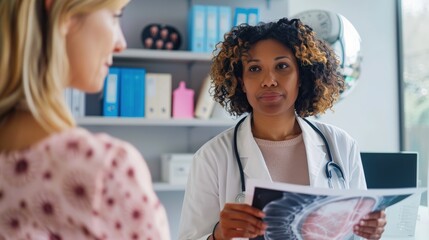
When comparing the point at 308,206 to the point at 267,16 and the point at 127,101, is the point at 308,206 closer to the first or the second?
the point at 127,101

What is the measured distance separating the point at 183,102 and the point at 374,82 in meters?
1.57

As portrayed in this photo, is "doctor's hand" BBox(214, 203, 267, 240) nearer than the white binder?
Yes

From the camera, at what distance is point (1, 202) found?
57 centimetres

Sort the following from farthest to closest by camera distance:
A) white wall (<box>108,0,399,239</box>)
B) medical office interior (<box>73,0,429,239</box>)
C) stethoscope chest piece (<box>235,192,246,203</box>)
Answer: white wall (<box>108,0,399,239</box>), medical office interior (<box>73,0,429,239</box>), stethoscope chest piece (<box>235,192,246,203</box>)

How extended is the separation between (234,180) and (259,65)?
0.36m

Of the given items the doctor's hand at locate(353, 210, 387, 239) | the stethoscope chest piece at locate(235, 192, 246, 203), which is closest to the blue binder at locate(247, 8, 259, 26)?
the stethoscope chest piece at locate(235, 192, 246, 203)

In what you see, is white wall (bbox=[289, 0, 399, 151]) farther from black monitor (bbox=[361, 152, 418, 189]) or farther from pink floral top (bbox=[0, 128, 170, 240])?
pink floral top (bbox=[0, 128, 170, 240])

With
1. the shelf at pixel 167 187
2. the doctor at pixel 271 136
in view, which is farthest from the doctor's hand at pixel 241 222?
the shelf at pixel 167 187

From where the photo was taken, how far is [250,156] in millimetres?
1434

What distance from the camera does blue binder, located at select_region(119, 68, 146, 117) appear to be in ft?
9.01

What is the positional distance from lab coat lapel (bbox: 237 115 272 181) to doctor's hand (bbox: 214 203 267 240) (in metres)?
0.24

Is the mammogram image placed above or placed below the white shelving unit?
below

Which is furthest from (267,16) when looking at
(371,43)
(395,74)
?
(395,74)

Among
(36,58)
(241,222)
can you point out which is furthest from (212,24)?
(36,58)
